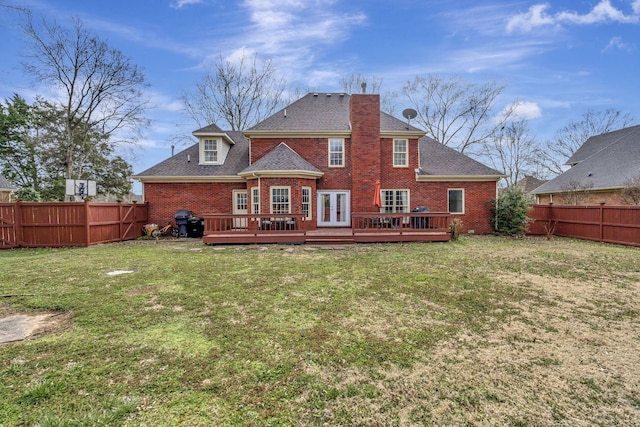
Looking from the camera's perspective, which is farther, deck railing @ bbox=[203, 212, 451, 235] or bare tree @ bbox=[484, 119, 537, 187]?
bare tree @ bbox=[484, 119, 537, 187]

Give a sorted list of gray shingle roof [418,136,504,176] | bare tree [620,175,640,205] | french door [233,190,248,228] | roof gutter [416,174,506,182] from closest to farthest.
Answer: bare tree [620,175,640,205], roof gutter [416,174,506,182], gray shingle roof [418,136,504,176], french door [233,190,248,228]

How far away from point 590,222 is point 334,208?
11.9 meters

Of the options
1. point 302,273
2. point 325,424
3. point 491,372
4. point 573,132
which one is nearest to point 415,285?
point 302,273

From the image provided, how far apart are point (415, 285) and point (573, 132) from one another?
3857 cm

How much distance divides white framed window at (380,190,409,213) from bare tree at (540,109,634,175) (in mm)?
25698

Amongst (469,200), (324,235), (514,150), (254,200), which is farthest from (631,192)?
(514,150)

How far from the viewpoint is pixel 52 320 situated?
429 cm

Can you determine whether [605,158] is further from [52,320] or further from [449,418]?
[52,320]

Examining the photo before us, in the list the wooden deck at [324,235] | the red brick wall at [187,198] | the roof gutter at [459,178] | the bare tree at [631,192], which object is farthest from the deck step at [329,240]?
the bare tree at [631,192]

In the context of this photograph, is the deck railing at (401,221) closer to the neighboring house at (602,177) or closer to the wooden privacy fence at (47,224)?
the wooden privacy fence at (47,224)

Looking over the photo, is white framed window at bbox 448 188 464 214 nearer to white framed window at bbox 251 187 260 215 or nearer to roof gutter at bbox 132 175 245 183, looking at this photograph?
white framed window at bbox 251 187 260 215

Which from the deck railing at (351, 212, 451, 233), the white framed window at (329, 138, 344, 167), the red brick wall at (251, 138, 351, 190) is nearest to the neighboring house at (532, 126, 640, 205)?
the deck railing at (351, 212, 451, 233)

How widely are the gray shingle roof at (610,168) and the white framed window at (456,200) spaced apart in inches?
372

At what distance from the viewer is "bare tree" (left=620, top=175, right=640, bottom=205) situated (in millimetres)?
14538
